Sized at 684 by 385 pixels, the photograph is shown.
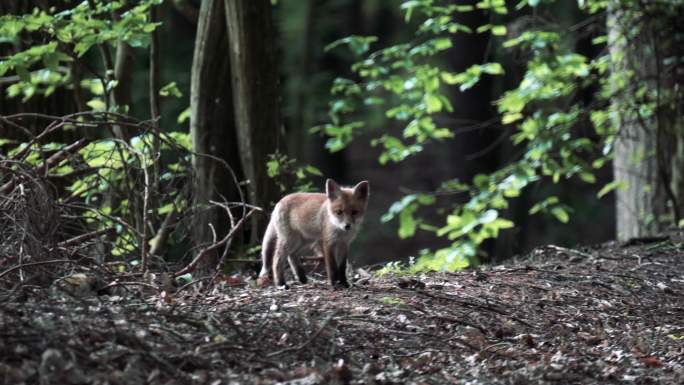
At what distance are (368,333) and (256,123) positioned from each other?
4.13 metres

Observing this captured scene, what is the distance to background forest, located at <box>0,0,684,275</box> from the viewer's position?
7.07m

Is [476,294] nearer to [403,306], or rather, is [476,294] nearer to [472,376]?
[403,306]

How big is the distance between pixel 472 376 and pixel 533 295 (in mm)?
2118

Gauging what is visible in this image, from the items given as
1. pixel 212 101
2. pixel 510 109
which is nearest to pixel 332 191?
pixel 212 101

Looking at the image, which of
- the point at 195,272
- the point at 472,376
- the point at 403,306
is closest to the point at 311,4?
the point at 195,272

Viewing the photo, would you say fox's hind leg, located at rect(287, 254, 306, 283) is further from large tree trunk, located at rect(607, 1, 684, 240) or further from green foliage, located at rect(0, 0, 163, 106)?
large tree trunk, located at rect(607, 1, 684, 240)

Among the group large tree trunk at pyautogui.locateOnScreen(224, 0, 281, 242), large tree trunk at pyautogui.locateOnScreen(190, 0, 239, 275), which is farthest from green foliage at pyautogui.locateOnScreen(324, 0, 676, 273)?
large tree trunk at pyautogui.locateOnScreen(190, 0, 239, 275)

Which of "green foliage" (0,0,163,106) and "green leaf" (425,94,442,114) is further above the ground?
"green foliage" (0,0,163,106)

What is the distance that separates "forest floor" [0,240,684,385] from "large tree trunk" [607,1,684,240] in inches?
157

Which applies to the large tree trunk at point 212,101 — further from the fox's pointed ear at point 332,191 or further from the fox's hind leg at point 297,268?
the fox's pointed ear at point 332,191

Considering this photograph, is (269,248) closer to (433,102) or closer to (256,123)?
(256,123)

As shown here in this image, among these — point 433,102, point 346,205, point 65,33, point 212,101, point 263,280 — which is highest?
point 65,33

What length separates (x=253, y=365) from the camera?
4238 millimetres

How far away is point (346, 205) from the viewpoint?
7059 millimetres
